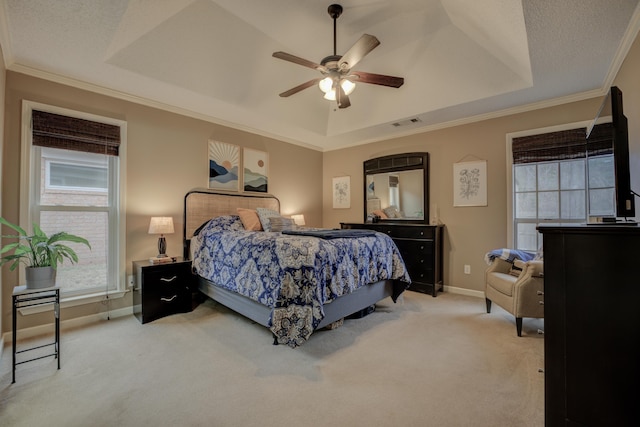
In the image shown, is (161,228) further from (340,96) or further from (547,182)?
(547,182)

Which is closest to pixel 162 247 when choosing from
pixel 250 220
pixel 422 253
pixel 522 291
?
pixel 250 220

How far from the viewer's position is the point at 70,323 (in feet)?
9.48

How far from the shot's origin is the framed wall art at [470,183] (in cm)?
391

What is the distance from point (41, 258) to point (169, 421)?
166 cm

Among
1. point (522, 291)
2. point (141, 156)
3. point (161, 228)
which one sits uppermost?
point (141, 156)

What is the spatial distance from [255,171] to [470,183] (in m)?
3.30

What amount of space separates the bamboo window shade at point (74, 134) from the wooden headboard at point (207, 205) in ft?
3.36

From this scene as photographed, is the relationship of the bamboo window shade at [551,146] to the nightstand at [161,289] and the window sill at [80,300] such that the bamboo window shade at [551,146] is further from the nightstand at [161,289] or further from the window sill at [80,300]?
the window sill at [80,300]

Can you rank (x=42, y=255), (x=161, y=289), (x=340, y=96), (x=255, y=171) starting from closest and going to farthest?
(x=42, y=255) < (x=340, y=96) < (x=161, y=289) < (x=255, y=171)

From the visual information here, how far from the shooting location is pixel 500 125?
378 cm

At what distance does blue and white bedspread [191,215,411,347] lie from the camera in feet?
7.32

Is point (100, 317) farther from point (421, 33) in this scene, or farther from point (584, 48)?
point (584, 48)

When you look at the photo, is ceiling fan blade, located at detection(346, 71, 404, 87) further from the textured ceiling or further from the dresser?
the dresser

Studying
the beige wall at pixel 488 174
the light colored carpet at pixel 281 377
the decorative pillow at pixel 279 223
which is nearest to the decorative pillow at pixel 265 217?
the decorative pillow at pixel 279 223
